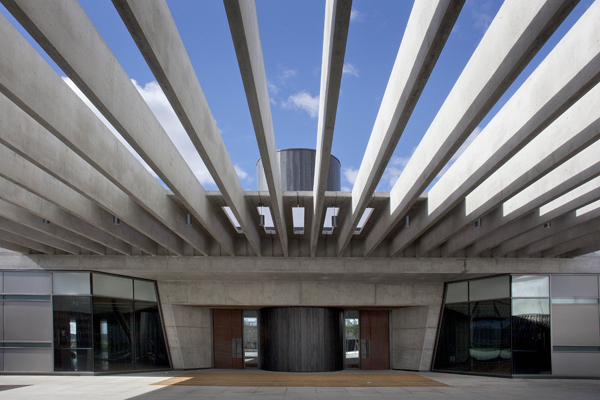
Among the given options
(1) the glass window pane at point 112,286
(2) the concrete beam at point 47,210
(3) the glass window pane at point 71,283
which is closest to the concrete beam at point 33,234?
(2) the concrete beam at point 47,210

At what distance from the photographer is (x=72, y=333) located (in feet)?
55.4

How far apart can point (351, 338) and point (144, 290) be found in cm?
1003

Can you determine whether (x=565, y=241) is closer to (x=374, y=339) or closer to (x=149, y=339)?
(x=374, y=339)

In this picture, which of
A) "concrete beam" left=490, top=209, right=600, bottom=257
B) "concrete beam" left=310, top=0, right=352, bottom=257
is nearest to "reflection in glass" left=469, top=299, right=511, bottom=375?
"concrete beam" left=490, top=209, right=600, bottom=257

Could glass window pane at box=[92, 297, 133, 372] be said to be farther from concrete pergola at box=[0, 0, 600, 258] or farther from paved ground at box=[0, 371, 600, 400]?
concrete pergola at box=[0, 0, 600, 258]

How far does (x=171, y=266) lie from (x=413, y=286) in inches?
405

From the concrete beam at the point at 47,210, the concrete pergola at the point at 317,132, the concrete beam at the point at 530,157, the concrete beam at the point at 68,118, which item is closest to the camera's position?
the concrete pergola at the point at 317,132

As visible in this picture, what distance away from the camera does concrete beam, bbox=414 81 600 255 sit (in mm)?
7118

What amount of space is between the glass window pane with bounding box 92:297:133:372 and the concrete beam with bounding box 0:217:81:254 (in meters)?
2.67

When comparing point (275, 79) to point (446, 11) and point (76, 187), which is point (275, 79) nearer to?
point (446, 11)

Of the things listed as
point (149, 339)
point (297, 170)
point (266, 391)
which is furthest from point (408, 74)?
point (149, 339)

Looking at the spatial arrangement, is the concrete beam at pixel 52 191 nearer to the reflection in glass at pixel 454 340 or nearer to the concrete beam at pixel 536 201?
the concrete beam at pixel 536 201

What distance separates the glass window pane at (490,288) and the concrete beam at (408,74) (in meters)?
10.6

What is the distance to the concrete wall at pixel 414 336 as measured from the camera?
20.3 m
